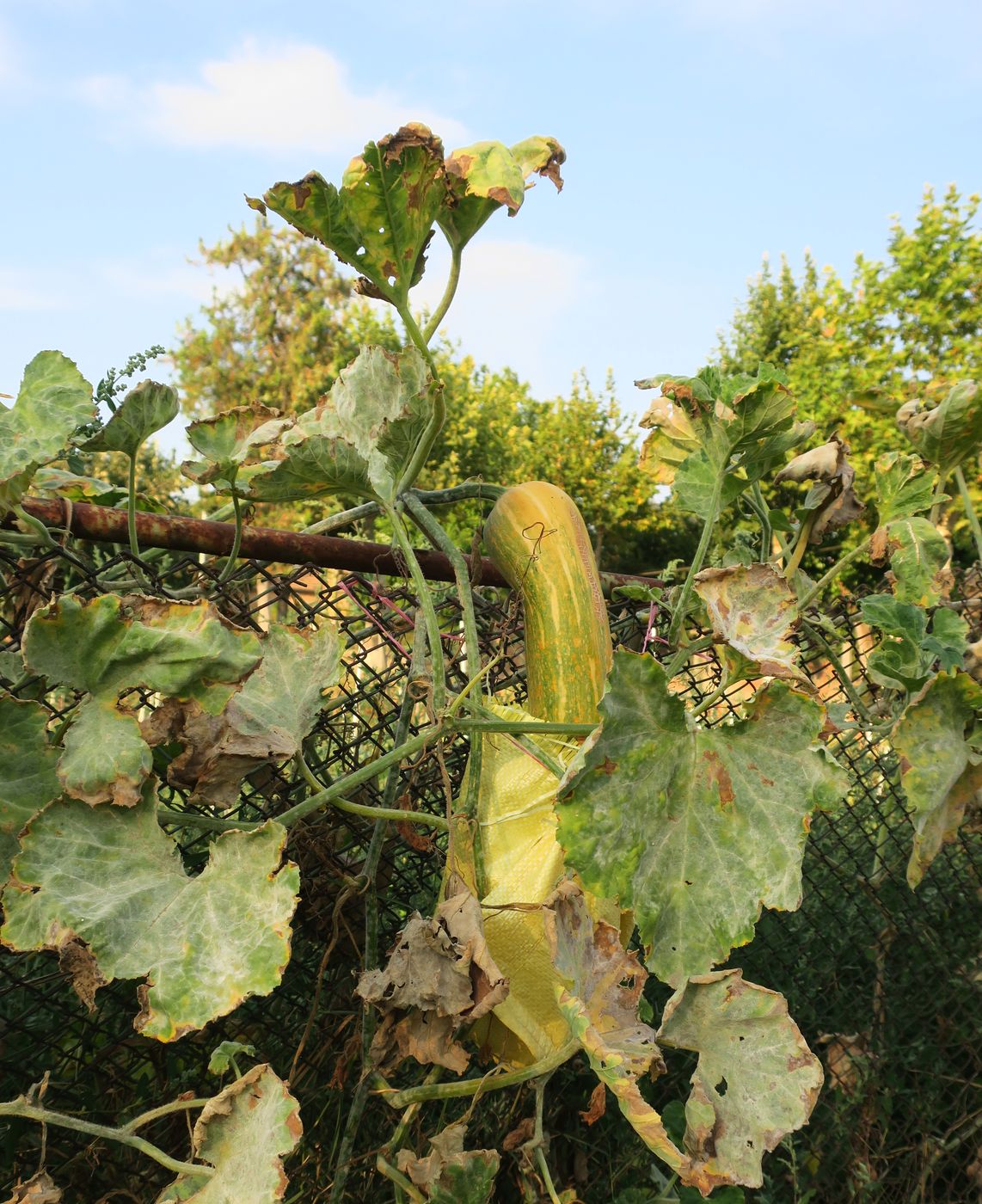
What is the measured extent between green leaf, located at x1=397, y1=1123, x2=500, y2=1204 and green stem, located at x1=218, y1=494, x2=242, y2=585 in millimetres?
560

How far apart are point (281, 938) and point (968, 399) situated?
103 cm

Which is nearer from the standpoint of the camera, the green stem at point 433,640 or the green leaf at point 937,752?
the green stem at point 433,640

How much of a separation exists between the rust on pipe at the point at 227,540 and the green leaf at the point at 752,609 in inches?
13.9

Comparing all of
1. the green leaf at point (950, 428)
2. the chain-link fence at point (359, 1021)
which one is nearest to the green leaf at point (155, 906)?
the chain-link fence at point (359, 1021)

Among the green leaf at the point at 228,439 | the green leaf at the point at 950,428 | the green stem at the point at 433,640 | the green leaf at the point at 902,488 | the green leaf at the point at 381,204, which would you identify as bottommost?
the green stem at the point at 433,640

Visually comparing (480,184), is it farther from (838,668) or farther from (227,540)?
(838,668)

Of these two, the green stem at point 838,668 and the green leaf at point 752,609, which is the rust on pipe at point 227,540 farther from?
the green stem at point 838,668

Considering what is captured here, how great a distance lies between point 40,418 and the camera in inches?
31.1

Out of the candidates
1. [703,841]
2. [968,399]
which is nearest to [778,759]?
[703,841]

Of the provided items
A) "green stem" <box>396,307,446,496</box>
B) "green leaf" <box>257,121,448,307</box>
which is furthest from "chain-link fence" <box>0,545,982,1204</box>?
"green leaf" <box>257,121,448,307</box>

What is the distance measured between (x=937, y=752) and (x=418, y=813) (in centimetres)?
61

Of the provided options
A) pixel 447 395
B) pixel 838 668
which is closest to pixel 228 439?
pixel 838 668

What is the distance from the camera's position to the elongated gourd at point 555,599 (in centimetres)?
98

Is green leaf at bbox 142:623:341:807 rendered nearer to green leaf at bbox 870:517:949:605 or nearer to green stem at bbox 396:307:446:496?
green stem at bbox 396:307:446:496
